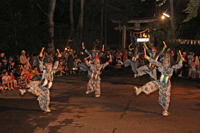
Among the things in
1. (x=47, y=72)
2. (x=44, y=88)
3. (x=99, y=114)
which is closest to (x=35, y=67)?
(x=47, y=72)

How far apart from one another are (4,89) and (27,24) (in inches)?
281

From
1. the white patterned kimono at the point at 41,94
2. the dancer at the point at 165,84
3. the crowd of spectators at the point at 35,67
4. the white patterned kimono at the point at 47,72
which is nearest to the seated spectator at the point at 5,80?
the crowd of spectators at the point at 35,67

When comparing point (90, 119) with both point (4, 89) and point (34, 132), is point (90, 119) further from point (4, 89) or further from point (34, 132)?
point (4, 89)

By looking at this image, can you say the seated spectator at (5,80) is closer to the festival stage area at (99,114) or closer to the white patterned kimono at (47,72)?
the festival stage area at (99,114)

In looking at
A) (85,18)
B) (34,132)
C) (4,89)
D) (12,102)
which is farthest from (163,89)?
(85,18)

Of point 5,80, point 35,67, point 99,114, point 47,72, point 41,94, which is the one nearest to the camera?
point 99,114

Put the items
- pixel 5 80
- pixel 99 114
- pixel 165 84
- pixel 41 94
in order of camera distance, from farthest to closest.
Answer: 1. pixel 5 80
2. pixel 41 94
3. pixel 165 84
4. pixel 99 114

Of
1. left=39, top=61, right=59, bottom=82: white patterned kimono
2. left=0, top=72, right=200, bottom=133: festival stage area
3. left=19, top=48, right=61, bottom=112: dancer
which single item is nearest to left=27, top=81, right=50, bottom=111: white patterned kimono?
left=19, top=48, right=61, bottom=112: dancer

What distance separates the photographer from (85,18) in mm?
40719

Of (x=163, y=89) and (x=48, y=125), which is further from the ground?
(x=163, y=89)

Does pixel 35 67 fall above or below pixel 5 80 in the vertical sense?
above

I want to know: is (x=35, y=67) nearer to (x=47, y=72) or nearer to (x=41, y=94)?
(x=47, y=72)

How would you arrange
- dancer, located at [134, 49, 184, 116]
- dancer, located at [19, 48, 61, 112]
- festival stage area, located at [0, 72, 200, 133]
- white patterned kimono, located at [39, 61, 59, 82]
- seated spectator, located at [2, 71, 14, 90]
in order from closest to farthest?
festival stage area, located at [0, 72, 200, 133] → dancer, located at [134, 49, 184, 116] → dancer, located at [19, 48, 61, 112] → white patterned kimono, located at [39, 61, 59, 82] → seated spectator, located at [2, 71, 14, 90]

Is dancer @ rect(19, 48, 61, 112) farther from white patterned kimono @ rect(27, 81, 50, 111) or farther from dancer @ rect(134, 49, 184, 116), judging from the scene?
dancer @ rect(134, 49, 184, 116)
